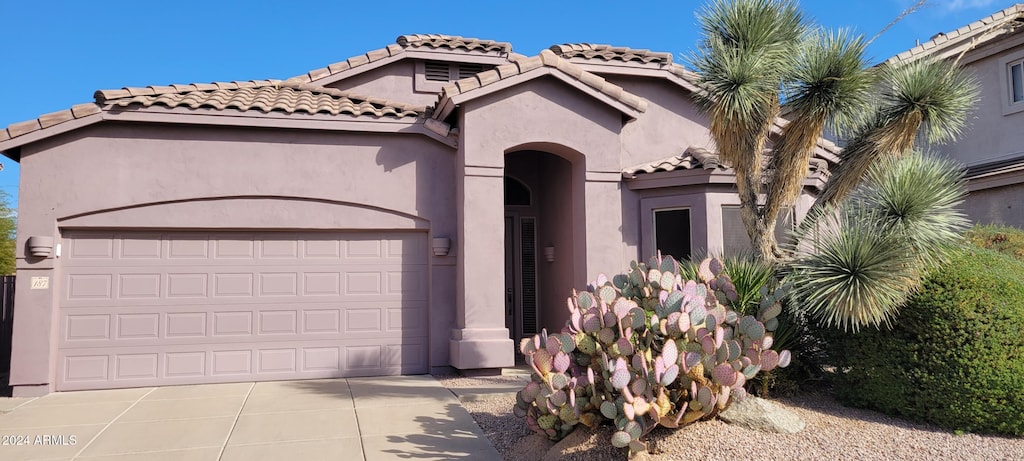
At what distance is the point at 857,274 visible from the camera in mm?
6023

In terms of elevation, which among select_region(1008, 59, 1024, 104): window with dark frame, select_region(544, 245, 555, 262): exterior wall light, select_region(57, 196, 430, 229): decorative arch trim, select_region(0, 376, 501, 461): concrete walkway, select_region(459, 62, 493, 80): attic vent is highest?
select_region(459, 62, 493, 80): attic vent

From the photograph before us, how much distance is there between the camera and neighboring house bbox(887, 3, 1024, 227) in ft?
42.9

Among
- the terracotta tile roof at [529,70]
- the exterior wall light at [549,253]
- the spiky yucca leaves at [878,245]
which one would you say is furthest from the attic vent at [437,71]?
the spiky yucca leaves at [878,245]

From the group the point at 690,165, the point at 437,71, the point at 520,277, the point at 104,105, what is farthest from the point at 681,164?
the point at 104,105

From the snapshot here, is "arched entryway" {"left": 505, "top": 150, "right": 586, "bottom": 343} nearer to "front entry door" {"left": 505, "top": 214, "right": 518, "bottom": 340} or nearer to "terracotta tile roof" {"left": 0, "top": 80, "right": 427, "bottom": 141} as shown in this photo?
"front entry door" {"left": 505, "top": 214, "right": 518, "bottom": 340}

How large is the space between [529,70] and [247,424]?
6363mm

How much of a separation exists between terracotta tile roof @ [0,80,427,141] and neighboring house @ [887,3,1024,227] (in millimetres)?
10710

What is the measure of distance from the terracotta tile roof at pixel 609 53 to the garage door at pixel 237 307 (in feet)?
17.3

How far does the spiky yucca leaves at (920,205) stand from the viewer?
20.6ft

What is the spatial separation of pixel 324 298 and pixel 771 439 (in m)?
6.72

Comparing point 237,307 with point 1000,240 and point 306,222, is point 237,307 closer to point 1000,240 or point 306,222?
point 306,222

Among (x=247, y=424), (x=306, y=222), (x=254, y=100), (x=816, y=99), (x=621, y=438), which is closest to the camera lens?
(x=621, y=438)

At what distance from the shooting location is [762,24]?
293 inches

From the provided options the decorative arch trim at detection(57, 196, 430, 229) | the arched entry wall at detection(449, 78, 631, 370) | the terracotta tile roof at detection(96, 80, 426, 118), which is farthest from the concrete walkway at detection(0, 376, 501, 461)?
the terracotta tile roof at detection(96, 80, 426, 118)
